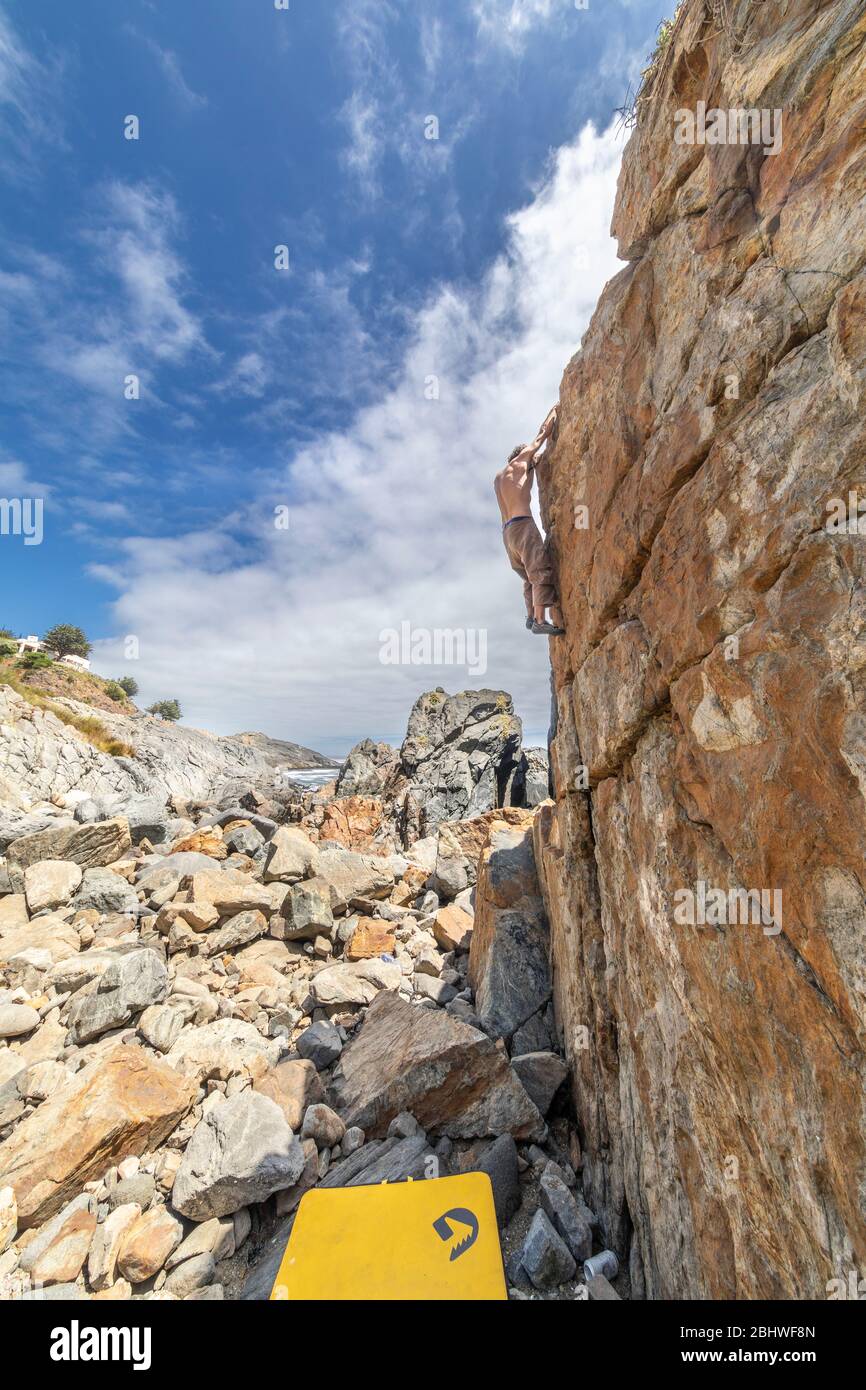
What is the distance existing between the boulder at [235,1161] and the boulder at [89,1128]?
657 mm

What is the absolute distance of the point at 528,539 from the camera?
7402 mm

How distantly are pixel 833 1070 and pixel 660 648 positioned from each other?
2778 millimetres

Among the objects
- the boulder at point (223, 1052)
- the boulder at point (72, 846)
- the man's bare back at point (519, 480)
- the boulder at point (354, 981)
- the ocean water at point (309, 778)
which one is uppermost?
the man's bare back at point (519, 480)

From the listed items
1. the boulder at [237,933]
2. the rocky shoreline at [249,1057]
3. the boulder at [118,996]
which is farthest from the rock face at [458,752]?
the boulder at [118,996]

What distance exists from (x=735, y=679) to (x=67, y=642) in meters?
64.2

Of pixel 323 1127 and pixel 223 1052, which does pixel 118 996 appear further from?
pixel 323 1127

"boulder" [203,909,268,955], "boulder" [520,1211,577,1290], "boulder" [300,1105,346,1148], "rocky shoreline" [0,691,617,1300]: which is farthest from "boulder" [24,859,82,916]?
"boulder" [520,1211,577,1290]

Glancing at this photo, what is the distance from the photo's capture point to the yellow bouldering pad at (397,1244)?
3.89m

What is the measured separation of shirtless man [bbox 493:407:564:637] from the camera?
285 inches

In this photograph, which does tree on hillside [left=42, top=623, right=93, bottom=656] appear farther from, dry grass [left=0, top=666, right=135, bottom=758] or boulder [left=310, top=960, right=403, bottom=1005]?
boulder [left=310, top=960, right=403, bottom=1005]

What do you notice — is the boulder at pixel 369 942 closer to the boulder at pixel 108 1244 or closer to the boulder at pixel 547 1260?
the boulder at pixel 108 1244

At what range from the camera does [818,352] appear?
265 cm

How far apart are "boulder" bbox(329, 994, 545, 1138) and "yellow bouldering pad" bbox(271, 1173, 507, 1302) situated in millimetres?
949

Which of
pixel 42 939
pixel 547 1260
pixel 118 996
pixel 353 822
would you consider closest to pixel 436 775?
pixel 353 822
